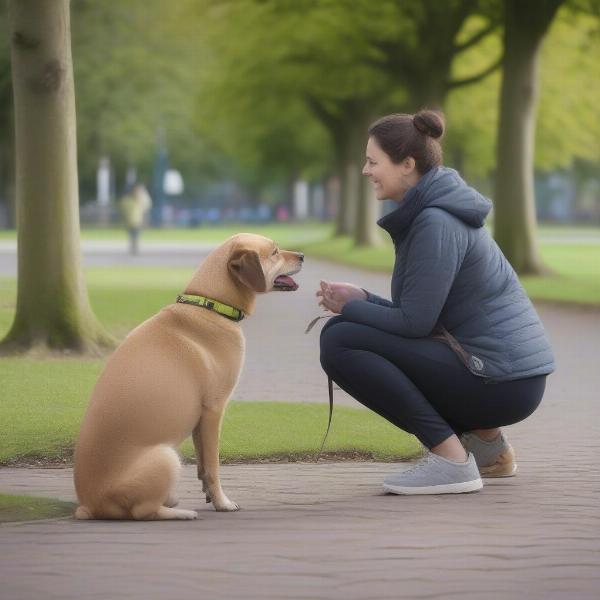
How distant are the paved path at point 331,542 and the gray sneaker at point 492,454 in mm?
129

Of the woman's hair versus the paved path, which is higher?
the woman's hair

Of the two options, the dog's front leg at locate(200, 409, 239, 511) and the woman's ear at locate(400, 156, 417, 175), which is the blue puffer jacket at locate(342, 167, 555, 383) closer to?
the woman's ear at locate(400, 156, 417, 175)

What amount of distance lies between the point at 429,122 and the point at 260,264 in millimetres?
1097

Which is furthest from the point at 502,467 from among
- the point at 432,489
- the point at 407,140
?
the point at 407,140

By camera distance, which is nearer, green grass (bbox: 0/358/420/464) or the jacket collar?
the jacket collar

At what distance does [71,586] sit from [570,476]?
3.27 metres

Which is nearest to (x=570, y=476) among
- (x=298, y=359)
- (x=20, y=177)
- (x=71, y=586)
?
(x=71, y=586)

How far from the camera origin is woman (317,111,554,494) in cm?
688

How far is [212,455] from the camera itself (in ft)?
20.7

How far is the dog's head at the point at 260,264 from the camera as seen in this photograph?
6.34m

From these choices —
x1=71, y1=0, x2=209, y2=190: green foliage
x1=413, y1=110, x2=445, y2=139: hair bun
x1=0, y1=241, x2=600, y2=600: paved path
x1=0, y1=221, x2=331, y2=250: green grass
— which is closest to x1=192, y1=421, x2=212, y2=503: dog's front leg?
x1=0, y1=241, x2=600, y2=600: paved path

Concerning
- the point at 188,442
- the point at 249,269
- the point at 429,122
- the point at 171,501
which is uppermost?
the point at 429,122

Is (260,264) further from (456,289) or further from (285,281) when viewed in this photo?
(456,289)

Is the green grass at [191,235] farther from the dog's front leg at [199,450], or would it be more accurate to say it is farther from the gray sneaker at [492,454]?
the dog's front leg at [199,450]
